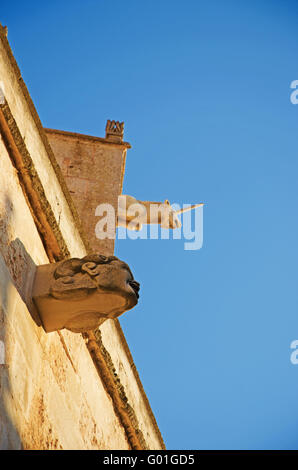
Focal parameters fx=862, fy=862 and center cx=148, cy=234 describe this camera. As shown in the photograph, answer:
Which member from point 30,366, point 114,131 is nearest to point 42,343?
point 30,366

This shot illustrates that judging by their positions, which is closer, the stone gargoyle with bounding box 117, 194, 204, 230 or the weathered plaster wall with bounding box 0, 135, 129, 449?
the weathered plaster wall with bounding box 0, 135, 129, 449

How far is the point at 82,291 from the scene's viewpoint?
16.2 ft

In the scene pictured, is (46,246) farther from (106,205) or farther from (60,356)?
(106,205)

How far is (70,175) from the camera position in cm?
1089

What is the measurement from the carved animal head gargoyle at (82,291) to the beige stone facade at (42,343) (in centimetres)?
8

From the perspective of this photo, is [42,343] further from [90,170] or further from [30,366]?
[90,170]

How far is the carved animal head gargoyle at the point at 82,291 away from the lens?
4.93 meters

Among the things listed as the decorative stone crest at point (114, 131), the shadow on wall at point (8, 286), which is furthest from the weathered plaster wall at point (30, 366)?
the decorative stone crest at point (114, 131)

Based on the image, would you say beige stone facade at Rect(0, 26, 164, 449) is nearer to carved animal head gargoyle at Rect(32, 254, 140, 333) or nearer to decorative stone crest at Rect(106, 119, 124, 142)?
carved animal head gargoyle at Rect(32, 254, 140, 333)

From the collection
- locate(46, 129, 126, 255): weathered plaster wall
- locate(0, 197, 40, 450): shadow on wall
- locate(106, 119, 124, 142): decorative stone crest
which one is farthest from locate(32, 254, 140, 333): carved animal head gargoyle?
locate(106, 119, 124, 142): decorative stone crest

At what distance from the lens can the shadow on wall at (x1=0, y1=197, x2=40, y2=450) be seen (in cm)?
429

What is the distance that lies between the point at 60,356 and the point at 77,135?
6.19m
